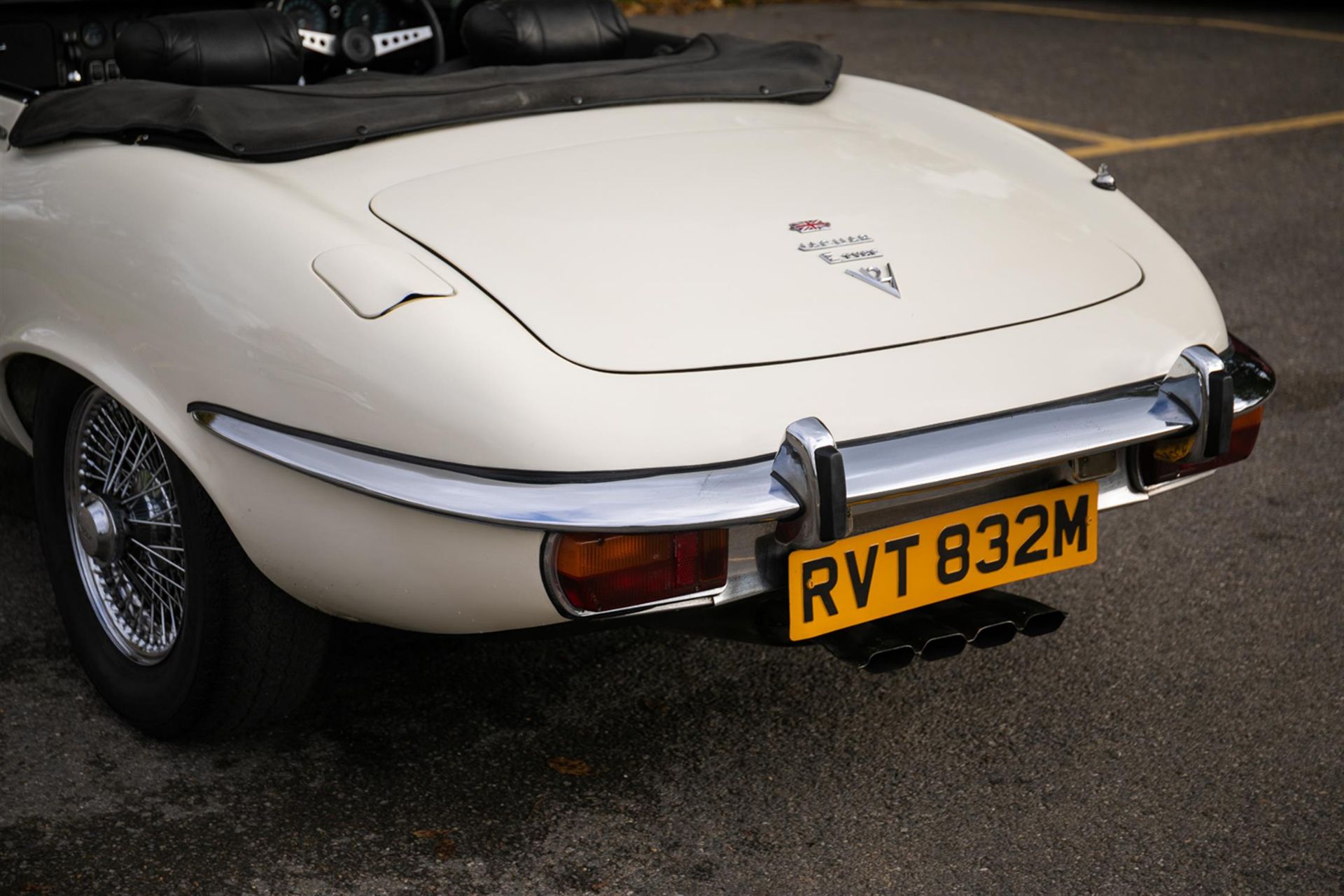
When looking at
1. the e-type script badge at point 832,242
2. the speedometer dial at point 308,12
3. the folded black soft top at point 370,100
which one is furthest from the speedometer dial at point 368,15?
the e-type script badge at point 832,242

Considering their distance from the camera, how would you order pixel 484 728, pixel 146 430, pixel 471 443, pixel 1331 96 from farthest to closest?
pixel 1331 96 < pixel 484 728 < pixel 146 430 < pixel 471 443

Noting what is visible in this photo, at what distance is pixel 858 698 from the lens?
2.85 m

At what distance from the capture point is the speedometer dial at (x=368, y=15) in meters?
3.82

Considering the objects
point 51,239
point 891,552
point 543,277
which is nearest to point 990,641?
point 891,552

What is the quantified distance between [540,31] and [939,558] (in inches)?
63.3

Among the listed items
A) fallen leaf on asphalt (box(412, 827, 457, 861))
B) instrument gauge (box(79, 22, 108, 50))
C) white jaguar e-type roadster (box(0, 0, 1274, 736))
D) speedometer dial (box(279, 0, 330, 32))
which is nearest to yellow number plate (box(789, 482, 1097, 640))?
white jaguar e-type roadster (box(0, 0, 1274, 736))

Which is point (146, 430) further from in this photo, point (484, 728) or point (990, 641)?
point (990, 641)

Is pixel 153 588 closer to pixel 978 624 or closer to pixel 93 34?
pixel 978 624

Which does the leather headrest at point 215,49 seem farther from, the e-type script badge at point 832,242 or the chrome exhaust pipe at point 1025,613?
the chrome exhaust pipe at point 1025,613

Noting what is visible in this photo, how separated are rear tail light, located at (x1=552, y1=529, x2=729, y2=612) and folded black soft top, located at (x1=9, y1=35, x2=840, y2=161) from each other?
1011 millimetres

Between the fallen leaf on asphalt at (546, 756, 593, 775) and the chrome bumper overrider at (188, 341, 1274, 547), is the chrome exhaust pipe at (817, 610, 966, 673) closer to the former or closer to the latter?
the chrome bumper overrider at (188, 341, 1274, 547)

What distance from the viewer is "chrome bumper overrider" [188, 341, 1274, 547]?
2.02m

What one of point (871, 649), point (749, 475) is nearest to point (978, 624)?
point (871, 649)

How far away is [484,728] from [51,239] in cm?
117
